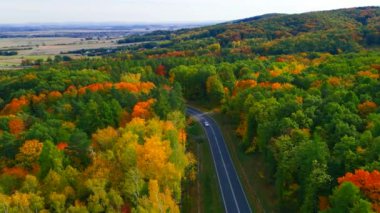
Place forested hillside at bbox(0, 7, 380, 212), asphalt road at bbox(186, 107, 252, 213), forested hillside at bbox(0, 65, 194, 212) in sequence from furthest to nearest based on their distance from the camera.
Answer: asphalt road at bbox(186, 107, 252, 213) < forested hillside at bbox(0, 65, 194, 212) < forested hillside at bbox(0, 7, 380, 212)

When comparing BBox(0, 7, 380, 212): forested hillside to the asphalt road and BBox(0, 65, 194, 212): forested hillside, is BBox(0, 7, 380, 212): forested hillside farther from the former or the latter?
the asphalt road

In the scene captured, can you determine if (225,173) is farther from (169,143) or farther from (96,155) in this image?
(96,155)

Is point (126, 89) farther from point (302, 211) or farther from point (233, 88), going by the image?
point (302, 211)

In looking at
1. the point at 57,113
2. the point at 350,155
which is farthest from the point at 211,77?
the point at 350,155

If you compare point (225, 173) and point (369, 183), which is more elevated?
point (369, 183)

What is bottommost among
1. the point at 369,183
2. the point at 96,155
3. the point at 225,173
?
the point at 225,173

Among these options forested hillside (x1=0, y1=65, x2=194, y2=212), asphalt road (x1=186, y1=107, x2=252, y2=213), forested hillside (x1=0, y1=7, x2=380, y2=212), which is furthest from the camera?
asphalt road (x1=186, y1=107, x2=252, y2=213)

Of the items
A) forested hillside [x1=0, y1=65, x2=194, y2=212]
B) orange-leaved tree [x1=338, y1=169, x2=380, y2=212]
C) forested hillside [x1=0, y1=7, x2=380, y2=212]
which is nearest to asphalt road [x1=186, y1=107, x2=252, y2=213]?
forested hillside [x1=0, y1=7, x2=380, y2=212]

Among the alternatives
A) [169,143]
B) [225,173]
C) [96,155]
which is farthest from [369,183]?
[96,155]

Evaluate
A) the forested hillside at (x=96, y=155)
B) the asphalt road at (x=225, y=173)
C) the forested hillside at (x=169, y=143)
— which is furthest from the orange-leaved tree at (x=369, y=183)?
the forested hillside at (x=96, y=155)
